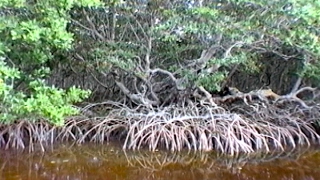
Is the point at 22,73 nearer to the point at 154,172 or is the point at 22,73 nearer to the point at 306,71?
the point at 154,172

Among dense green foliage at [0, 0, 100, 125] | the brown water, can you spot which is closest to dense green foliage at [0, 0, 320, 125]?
dense green foliage at [0, 0, 100, 125]

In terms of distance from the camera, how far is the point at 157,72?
572 cm

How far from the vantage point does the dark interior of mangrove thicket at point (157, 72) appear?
167 inches

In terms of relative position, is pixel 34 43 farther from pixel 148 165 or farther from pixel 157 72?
pixel 157 72

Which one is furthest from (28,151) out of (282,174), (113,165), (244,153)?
(282,174)

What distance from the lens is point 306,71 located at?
5543mm

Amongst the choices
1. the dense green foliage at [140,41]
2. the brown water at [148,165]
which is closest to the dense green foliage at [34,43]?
the dense green foliage at [140,41]

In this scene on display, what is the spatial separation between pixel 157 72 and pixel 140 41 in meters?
0.48

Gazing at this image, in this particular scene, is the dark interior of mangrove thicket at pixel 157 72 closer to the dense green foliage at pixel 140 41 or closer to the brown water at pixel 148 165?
the dense green foliage at pixel 140 41

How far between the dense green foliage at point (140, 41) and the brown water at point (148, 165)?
44cm

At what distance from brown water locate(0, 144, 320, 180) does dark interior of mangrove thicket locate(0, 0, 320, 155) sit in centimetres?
28

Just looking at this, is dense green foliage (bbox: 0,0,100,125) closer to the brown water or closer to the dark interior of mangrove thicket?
the dark interior of mangrove thicket

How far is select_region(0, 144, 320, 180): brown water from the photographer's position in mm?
3670

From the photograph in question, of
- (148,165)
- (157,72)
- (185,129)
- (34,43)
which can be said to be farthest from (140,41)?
(148,165)
